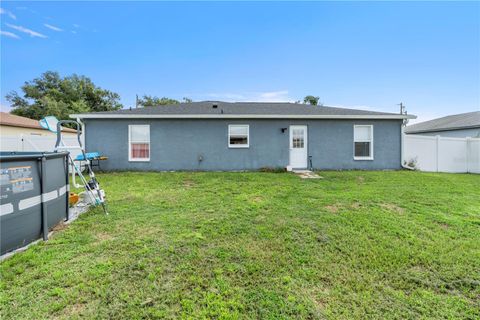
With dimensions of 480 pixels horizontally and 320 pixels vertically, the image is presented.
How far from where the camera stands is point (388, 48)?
11.6 meters

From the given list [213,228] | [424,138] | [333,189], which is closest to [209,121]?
[333,189]

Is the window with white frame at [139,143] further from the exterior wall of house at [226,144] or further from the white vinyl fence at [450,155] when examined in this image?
the white vinyl fence at [450,155]

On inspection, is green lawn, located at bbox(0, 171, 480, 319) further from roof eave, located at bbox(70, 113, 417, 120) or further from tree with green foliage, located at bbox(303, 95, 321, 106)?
tree with green foliage, located at bbox(303, 95, 321, 106)

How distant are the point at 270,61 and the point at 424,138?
9429mm

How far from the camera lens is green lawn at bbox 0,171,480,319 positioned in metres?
1.83

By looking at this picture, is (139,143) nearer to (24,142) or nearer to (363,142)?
(24,142)

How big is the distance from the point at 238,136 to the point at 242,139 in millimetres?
226

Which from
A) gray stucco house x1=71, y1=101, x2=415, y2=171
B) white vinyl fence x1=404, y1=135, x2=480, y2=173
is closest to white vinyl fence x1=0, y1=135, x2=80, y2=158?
gray stucco house x1=71, y1=101, x2=415, y2=171

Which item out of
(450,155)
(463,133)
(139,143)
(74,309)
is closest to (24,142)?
(139,143)

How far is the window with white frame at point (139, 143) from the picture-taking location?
30.9 feet

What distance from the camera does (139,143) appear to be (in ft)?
31.0

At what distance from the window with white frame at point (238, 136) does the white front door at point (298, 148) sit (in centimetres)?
209

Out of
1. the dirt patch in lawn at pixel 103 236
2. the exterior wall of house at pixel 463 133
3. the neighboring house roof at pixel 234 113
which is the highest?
the neighboring house roof at pixel 234 113

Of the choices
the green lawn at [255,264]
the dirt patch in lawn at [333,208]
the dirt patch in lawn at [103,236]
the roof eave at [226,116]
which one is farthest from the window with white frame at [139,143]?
the dirt patch in lawn at [333,208]
